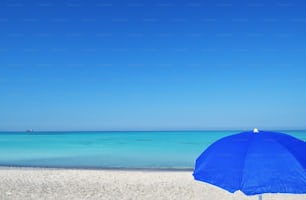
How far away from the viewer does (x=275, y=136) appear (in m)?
3.49

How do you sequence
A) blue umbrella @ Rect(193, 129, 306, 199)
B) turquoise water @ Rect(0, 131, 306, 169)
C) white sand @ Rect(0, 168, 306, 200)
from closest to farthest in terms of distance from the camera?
blue umbrella @ Rect(193, 129, 306, 199) → white sand @ Rect(0, 168, 306, 200) → turquoise water @ Rect(0, 131, 306, 169)

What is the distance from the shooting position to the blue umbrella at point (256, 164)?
122 inches

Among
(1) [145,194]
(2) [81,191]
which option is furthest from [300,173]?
(2) [81,191]

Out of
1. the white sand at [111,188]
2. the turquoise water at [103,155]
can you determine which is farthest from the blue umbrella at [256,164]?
the turquoise water at [103,155]

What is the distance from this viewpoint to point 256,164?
3213 millimetres

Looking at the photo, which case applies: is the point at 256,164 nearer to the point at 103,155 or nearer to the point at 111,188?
the point at 111,188

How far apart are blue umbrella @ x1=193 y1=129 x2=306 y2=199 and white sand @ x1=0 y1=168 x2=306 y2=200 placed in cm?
607

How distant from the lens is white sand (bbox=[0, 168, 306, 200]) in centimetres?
946

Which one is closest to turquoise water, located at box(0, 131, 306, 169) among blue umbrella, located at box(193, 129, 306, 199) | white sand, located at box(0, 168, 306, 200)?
white sand, located at box(0, 168, 306, 200)

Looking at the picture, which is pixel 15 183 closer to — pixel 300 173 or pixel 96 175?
pixel 96 175

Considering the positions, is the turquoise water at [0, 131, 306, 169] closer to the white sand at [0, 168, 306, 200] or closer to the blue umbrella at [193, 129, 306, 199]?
the white sand at [0, 168, 306, 200]

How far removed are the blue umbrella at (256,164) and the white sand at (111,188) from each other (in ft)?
19.9

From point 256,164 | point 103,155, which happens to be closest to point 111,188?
point 256,164

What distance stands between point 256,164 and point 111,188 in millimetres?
7879
